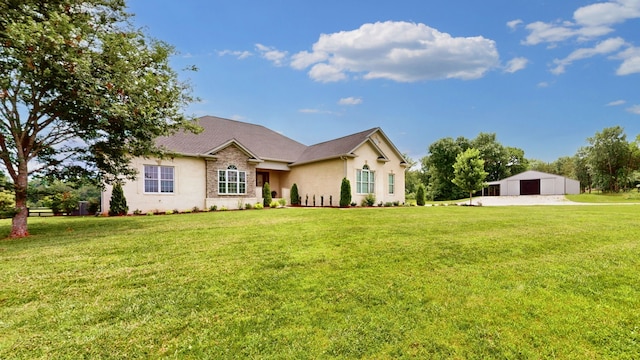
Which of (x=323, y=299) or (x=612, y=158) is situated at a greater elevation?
(x=612, y=158)

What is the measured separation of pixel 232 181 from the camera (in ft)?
66.3

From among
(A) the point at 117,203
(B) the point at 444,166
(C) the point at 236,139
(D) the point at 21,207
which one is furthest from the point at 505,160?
(D) the point at 21,207

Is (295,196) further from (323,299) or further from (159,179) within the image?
(323,299)

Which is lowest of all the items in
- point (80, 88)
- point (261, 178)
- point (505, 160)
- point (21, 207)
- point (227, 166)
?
point (21, 207)

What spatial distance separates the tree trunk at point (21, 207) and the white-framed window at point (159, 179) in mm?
7295

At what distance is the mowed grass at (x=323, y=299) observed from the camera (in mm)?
3227

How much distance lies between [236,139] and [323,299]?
19.0 m

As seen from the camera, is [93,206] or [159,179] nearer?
[93,206]

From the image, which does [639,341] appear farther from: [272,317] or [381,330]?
[272,317]

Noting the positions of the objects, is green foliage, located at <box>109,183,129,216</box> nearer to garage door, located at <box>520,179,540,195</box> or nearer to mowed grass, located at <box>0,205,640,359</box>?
mowed grass, located at <box>0,205,640,359</box>

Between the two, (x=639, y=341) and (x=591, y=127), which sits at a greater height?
(x=591, y=127)

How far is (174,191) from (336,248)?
14684 millimetres

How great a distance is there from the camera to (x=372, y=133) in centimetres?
2269

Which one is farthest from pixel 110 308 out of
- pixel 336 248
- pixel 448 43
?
pixel 448 43
